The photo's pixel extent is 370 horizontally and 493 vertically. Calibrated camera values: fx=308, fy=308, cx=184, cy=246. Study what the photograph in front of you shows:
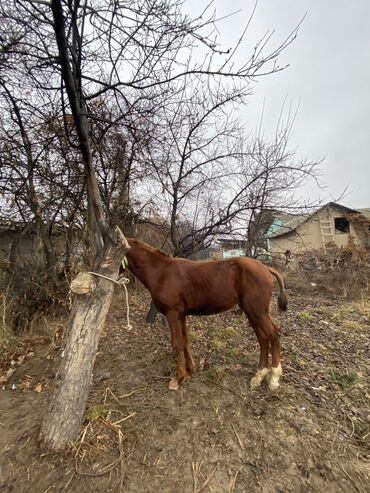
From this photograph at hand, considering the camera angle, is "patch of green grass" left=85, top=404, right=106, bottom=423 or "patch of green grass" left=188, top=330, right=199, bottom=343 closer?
"patch of green grass" left=85, top=404, right=106, bottom=423

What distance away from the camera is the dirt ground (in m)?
2.59

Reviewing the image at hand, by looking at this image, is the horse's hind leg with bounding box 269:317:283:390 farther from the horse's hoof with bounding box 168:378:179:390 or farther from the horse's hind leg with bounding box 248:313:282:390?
the horse's hoof with bounding box 168:378:179:390

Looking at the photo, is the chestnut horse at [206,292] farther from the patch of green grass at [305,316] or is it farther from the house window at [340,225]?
the house window at [340,225]

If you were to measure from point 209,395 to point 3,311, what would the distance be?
3667mm

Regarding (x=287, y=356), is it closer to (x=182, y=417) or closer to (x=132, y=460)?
→ (x=182, y=417)

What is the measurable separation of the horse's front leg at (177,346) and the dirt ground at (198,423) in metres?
A: 0.14

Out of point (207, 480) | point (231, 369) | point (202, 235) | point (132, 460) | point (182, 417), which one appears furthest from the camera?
point (202, 235)

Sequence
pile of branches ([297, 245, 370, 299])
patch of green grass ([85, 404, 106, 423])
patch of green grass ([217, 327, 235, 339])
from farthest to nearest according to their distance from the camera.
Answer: pile of branches ([297, 245, 370, 299])
patch of green grass ([217, 327, 235, 339])
patch of green grass ([85, 404, 106, 423])

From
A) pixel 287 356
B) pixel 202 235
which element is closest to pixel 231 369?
pixel 287 356

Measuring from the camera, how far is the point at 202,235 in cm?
622

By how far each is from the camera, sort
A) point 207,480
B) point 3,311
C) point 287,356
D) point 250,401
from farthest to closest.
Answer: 1. point 3,311
2. point 287,356
3. point 250,401
4. point 207,480

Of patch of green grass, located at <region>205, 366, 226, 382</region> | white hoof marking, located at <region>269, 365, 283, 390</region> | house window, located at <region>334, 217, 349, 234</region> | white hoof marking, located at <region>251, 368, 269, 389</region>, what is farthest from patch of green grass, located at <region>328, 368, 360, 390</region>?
house window, located at <region>334, 217, 349, 234</region>

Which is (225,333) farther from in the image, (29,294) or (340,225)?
(340,225)

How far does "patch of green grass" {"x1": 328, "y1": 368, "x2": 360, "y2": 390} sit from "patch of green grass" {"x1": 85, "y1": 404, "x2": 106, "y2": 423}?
2.86 metres
